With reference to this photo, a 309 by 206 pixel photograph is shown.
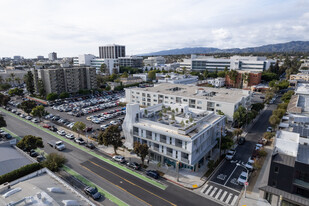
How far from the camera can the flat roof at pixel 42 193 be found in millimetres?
20844

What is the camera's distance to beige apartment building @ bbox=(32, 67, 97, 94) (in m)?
105

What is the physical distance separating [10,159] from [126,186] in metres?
21.2

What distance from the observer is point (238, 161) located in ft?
147

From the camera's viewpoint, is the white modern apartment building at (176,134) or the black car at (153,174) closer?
the black car at (153,174)

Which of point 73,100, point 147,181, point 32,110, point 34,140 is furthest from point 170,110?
point 73,100

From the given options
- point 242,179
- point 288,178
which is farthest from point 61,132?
point 288,178

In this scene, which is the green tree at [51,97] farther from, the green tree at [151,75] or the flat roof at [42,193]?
the green tree at [151,75]

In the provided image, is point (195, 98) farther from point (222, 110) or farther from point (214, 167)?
point (214, 167)

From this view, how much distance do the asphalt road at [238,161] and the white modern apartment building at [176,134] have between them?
434 centimetres

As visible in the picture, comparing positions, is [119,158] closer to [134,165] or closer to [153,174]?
[134,165]

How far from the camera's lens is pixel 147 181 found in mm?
37156

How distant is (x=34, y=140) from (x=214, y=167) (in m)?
39.7

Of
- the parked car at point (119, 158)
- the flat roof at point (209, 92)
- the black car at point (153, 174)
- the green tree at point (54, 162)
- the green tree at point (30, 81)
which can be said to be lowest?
the black car at point (153, 174)

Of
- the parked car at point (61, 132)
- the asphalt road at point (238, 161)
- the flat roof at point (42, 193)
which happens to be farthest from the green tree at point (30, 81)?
the asphalt road at point (238, 161)
